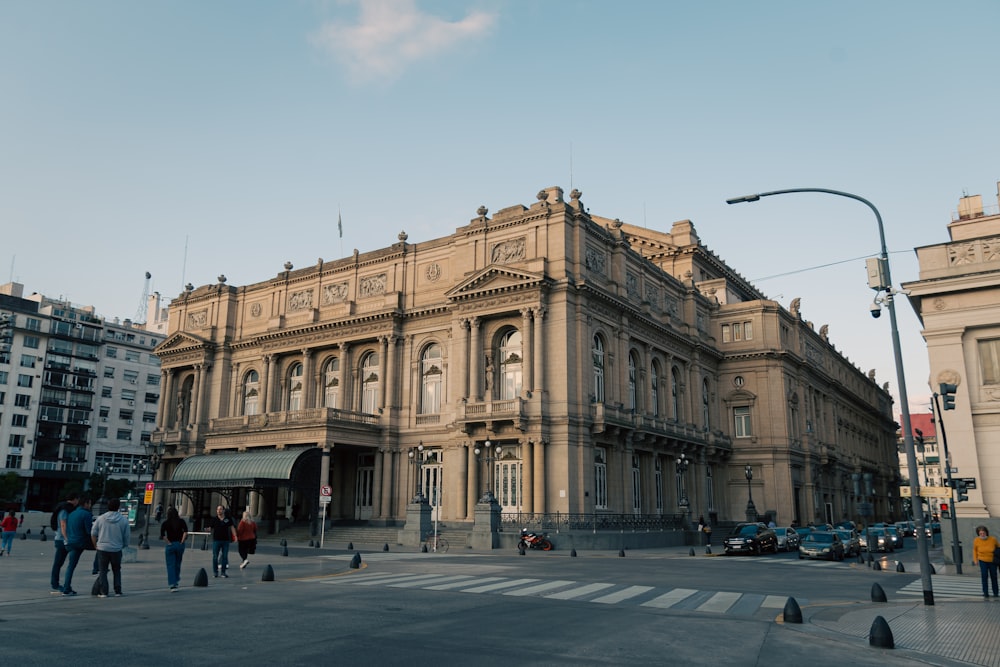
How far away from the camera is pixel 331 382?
55.2 meters

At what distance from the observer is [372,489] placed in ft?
168

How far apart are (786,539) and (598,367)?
1452 centimetres

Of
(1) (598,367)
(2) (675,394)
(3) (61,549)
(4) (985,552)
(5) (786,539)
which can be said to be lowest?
(5) (786,539)

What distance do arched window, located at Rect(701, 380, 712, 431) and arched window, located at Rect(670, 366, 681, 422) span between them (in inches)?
152

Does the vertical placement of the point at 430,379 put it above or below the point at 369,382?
below

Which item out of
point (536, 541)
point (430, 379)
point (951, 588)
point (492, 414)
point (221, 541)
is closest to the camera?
point (951, 588)

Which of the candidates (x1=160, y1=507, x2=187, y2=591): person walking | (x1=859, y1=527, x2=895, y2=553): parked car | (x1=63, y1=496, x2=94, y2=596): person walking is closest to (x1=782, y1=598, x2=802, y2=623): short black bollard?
(x1=160, y1=507, x2=187, y2=591): person walking

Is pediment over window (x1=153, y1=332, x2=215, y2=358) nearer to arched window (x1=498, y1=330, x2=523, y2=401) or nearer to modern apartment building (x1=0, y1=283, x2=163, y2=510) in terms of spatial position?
modern apartment building (x1=0, y1=283, x2=163, y2=510)

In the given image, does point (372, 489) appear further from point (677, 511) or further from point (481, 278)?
point (677, 511)

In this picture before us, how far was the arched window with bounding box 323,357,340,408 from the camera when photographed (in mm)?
54469

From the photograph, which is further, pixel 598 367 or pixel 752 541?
pixel 598 367

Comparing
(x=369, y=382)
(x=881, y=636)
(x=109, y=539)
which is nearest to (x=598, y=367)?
(x=369, y=382)

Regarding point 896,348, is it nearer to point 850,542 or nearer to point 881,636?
point 881,636

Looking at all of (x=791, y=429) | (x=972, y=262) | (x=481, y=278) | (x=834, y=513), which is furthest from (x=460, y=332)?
(x=834, y=513)
